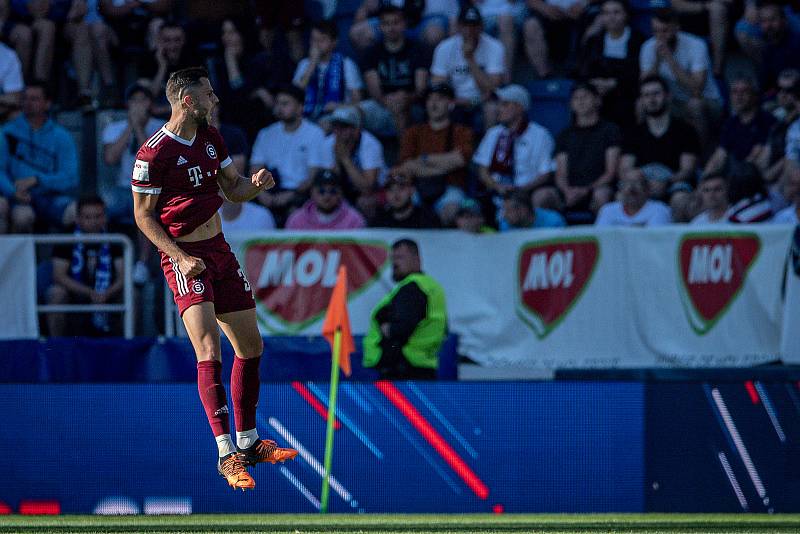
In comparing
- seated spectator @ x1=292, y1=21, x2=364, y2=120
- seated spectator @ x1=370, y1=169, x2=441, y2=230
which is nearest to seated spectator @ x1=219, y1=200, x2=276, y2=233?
seated spectator @ x1=370, y1=169, x2=441, y2=230

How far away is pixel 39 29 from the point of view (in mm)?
14328

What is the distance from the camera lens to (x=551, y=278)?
458 inches

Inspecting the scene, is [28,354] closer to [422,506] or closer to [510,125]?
Result: [422,506]

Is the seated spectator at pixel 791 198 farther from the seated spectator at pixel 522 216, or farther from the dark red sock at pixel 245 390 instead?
the dark red sock at pixel 245 390

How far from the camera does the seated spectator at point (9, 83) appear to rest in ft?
45.3

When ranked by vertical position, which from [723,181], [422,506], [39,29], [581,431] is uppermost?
[39,29]

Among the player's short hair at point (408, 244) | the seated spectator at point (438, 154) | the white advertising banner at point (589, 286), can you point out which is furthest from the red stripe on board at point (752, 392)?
the seated spectator at point (438, 154)

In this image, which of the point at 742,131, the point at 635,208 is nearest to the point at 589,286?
the point at 635,208

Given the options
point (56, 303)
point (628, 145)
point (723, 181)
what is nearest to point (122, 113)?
point (56, 303)

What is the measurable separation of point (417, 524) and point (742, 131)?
639cm

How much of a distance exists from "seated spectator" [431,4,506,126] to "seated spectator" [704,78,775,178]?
7.63 feet

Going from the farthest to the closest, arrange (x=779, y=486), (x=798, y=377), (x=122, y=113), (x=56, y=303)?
(x=122, y=113) < (x=56, y=303) < (x=798, y=377) < (x=779, y=486)

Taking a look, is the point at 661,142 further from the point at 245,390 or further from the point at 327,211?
the point at 245,390

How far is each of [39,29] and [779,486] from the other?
9367 millimetres
